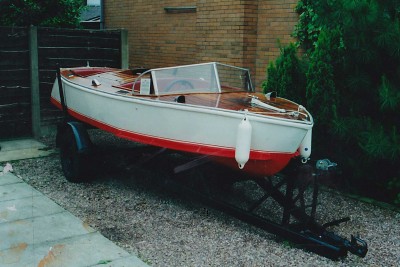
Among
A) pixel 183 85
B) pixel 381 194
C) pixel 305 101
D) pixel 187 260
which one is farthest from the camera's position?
pixel 305 101

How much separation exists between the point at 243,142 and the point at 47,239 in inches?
87.4

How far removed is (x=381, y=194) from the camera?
23.1 feet

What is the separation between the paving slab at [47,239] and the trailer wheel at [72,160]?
2.40 feet

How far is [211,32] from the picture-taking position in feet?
34.7

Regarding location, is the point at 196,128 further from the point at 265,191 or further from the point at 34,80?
the point at 34,80

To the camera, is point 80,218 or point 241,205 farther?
point 241,205

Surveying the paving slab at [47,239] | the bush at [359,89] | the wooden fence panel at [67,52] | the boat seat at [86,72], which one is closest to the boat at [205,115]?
the boat seat at [86,72]

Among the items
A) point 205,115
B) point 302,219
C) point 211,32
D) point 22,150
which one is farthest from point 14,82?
point 302,219

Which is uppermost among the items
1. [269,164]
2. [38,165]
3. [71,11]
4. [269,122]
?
[71,11]

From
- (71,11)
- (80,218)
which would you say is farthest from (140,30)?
(80,218)

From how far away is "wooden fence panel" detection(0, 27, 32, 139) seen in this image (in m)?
9.65

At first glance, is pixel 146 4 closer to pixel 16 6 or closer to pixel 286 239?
pixel 16 6

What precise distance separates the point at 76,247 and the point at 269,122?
7.45ft

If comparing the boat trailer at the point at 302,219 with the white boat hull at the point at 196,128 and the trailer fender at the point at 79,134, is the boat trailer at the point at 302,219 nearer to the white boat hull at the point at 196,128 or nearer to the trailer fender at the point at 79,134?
the white boat hull at the point at 196,128
